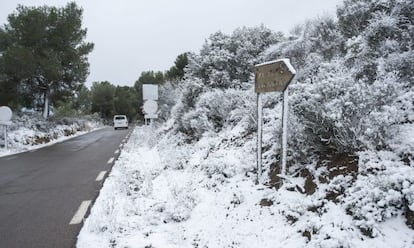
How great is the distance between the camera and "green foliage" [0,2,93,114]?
24536 millimetres

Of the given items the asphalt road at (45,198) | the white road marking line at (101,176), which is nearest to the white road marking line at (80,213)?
the asphalt road at (45,198)

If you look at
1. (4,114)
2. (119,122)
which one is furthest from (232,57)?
(119,122)

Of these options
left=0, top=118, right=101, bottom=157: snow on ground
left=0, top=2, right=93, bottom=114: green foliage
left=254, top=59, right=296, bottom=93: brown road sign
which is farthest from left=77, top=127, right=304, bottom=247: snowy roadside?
left=0, top=2, right=93, bottom=114: green foliage

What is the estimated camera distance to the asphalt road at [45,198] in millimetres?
4594

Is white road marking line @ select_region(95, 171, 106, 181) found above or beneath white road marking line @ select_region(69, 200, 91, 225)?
above

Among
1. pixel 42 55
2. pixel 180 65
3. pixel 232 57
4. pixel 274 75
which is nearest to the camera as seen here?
pixel 274 75

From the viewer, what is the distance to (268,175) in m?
5.74

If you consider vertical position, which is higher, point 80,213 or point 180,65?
point 180,65

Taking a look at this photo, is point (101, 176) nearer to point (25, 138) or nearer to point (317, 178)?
point (317, 178)

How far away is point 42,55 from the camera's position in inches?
1031

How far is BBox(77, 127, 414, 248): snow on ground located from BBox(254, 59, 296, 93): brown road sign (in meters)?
1.58

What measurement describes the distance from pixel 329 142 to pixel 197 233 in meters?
2.42

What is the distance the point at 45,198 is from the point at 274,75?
5.07 m

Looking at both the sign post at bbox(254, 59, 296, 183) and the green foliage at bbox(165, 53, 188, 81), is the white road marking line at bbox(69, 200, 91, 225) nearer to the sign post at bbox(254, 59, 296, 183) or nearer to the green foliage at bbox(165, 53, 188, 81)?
the sign post at bbox(254, 59, 296, 183)
